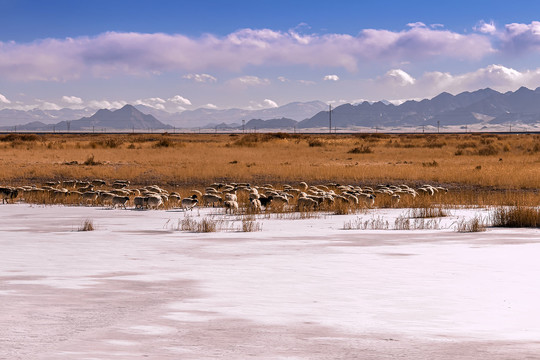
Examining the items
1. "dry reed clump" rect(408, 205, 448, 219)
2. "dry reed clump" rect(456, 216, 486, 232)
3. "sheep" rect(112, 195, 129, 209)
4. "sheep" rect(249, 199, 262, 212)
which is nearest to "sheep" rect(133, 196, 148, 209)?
"sheep" rect(112, 195, 129, 209)

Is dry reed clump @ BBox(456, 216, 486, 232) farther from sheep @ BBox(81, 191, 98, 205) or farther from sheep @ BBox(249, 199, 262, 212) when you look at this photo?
sheep @ BBox(81, 191, 98, 205)

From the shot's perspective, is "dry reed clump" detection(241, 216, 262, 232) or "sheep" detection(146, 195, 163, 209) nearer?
"dry reed clump" detection(241, 216, 262, 232)

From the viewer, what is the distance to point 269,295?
877cm

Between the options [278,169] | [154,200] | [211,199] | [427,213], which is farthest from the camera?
[278,169]

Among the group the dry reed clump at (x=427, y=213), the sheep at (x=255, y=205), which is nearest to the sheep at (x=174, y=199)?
the sheep at (x=255, y=205)

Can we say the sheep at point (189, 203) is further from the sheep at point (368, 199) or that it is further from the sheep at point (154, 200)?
the sheep at point (368, 199)

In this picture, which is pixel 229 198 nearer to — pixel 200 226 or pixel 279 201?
pixel 279 201

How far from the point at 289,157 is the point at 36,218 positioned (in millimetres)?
29755

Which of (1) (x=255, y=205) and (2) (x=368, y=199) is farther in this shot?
(2) (x=368, y=199)

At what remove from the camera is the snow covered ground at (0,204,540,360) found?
658 centimetres

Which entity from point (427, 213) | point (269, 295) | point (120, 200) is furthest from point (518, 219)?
point (120, 200)

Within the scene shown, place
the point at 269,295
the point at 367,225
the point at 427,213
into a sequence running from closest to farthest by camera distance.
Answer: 1. the point at 269,295
2. the point at 367,225
3. the point at 427,213

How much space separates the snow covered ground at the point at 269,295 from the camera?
6.58 meters

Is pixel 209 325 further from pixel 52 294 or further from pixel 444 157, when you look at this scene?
pixel 444 157
